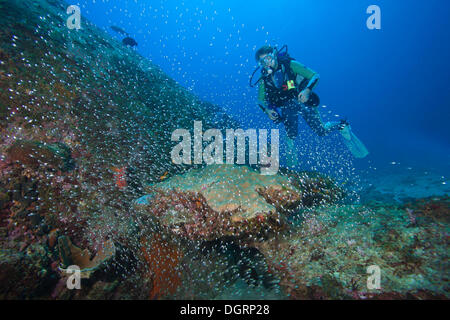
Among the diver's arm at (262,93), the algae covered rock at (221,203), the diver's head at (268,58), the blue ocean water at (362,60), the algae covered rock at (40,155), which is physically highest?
the blue ocean water at (362,60)

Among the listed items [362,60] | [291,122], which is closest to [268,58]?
[291,122]

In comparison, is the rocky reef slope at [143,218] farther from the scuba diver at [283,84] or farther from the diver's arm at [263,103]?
the scuba diver at [283,84]

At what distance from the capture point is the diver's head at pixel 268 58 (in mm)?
6062

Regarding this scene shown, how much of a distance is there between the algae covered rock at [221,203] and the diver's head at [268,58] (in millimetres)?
3962

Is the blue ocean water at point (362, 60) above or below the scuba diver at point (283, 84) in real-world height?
above

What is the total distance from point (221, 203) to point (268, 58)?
5.13 m

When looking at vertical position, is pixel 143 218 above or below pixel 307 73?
below

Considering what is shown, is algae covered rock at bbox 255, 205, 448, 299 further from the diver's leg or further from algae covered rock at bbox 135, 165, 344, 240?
the diver's leg

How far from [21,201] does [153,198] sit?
7.67 feet

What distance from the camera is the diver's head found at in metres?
6.06

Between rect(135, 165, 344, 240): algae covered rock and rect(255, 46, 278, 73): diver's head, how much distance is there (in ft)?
13.0

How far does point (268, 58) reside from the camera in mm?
6055

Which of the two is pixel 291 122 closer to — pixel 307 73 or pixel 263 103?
pixel 263 103

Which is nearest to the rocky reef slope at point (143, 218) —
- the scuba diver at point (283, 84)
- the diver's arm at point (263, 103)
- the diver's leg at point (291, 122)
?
the diver's arm at point (263, 103)
